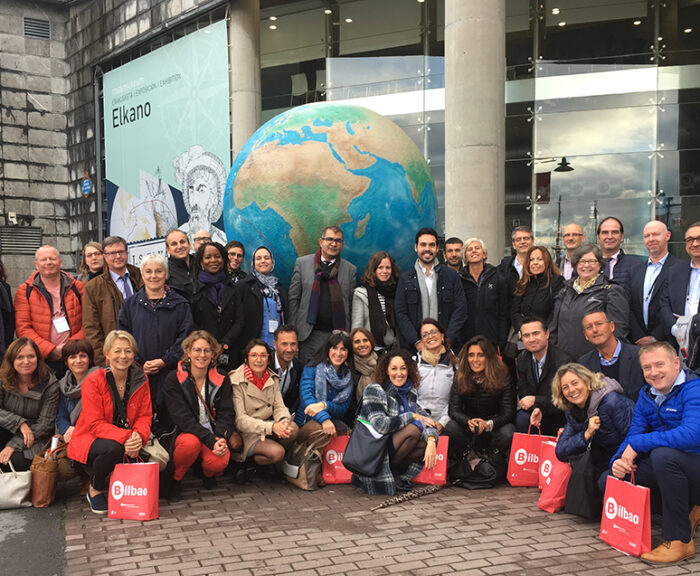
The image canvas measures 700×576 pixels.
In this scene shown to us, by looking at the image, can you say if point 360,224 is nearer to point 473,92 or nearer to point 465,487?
point 465,487

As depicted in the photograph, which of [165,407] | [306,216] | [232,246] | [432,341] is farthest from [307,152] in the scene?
[165,407]

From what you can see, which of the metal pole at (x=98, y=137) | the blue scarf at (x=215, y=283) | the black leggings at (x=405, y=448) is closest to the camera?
the black leggings at (x=405, y=448)

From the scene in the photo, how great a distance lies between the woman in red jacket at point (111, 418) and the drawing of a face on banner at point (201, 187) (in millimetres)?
11579

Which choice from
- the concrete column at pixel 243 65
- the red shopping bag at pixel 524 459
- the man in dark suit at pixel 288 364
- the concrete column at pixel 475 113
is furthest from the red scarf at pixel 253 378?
the concrete column at pixel 243 65

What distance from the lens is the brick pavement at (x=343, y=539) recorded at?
160 inches

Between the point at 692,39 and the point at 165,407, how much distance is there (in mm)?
15777

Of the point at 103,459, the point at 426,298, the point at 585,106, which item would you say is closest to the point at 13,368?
the point at 103,459

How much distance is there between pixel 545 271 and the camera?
6434 millimetres

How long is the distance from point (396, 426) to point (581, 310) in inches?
74.4

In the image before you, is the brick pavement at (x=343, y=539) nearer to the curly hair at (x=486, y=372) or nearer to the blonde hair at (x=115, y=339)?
the curly hair at (x=486, y=372)

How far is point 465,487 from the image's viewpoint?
5.79 meters

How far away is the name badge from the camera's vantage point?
6309mm

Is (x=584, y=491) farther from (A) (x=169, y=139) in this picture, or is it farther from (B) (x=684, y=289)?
(A) (x=169, y=139)

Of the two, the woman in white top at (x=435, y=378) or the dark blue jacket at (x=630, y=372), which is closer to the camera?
the dark blue jacket at (x=630, y=372)
